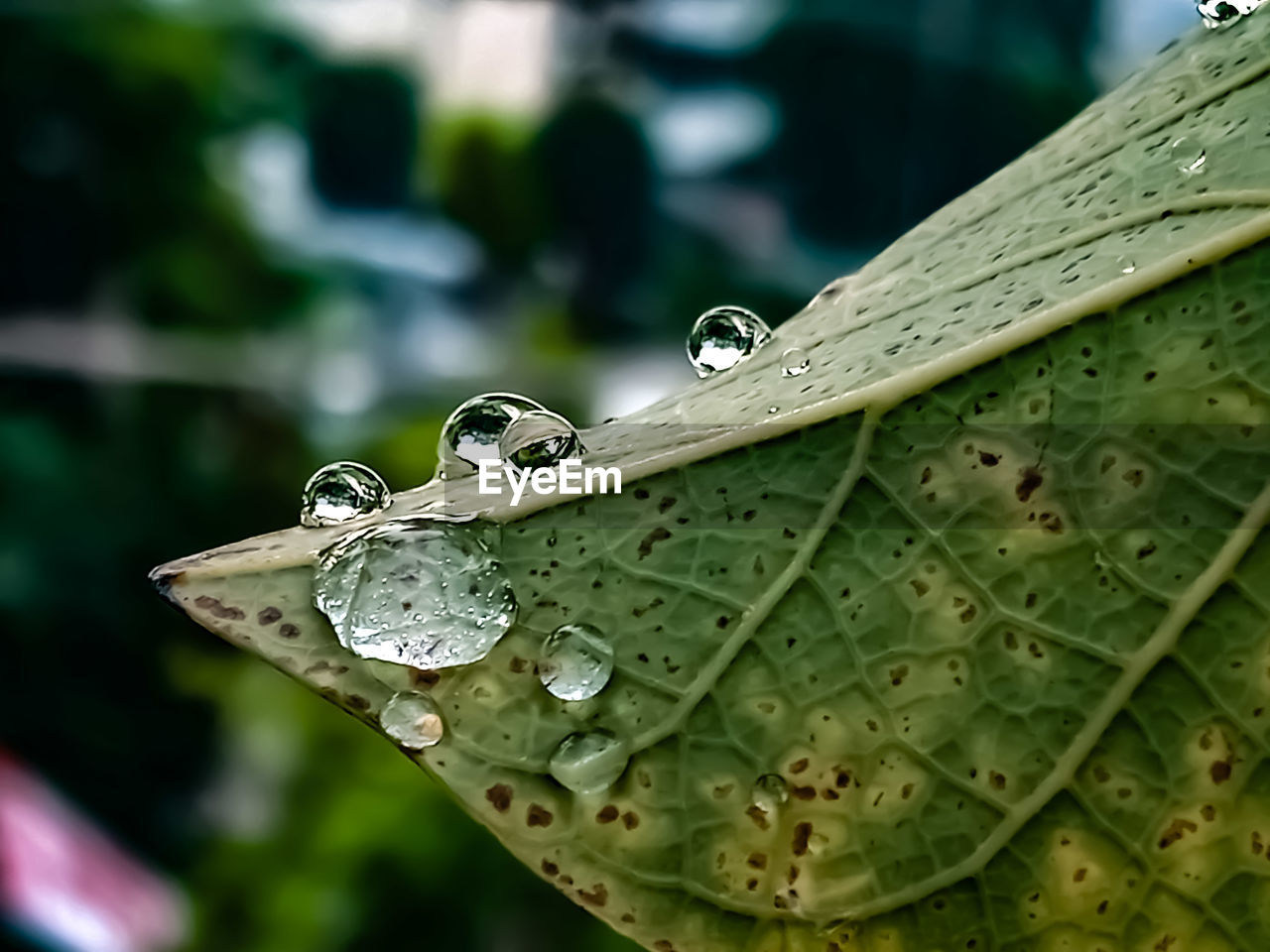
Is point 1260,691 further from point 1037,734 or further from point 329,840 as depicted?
point 329,840

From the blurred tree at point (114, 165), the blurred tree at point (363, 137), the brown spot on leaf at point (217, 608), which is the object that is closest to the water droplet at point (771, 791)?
the brown spot on leaf at point (217, 608)

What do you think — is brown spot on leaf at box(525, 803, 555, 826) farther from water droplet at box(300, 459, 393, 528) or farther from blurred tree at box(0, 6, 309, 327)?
blurred tree at box(0, 6, 309, 327)

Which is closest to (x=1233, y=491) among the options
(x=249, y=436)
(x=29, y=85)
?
(x=249, y=436)

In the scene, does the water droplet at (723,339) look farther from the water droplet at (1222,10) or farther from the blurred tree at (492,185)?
the blurred tree at (492,185)

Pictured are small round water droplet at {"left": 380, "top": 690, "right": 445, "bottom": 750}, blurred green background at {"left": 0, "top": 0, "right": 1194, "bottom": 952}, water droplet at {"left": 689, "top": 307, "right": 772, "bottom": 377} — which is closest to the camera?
small round water droplet at {"left": 380, "top": 690, "right": 445, "bottom": 750}

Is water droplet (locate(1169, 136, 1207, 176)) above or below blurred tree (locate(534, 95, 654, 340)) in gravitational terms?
below

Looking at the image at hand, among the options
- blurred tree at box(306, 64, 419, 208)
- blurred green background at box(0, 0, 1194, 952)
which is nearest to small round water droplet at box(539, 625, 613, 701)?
blurred green background at box(0, 0, 1194, 952)

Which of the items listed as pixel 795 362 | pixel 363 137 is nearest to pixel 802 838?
pixel 795 362

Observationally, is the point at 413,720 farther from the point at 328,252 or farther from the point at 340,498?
the point at 328,252
